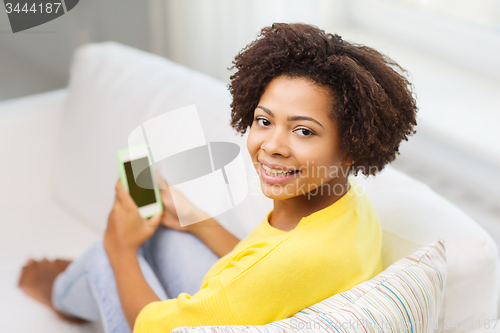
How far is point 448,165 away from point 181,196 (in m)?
0.94

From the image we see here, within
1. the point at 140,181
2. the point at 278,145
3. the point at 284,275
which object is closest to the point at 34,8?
the point at 140,181

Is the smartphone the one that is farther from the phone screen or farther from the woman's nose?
the woman's nose

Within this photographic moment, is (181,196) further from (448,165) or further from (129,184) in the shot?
(448,165)

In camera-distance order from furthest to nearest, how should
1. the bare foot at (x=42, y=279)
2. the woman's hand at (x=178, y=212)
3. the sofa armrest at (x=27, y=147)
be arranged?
the sofa armrest at (x=27, y=147), the bare foot at (x=42, y=279), the woman's hand at (x=178, y=212)

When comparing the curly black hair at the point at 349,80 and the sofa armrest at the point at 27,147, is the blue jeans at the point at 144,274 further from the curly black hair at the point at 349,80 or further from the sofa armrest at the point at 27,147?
the sofa armrest at the point at 27,147

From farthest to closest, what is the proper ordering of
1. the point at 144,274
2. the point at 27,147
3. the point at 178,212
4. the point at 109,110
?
1. the point at 27,147
2. the point at 109,110
3. the point at 178,212
4. the point at 144,274

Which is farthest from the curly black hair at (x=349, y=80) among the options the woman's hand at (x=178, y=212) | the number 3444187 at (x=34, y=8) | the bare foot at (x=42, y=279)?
the number 3444187 at (x=34, y=8)

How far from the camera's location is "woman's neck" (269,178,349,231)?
0.73 meters

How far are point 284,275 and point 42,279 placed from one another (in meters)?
0.84

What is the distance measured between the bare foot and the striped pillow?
72 cm

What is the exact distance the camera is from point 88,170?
1359 mm

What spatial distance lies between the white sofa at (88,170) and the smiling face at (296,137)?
26 cm

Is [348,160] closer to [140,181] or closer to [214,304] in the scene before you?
[214,304]

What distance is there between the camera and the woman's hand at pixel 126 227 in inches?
38.6
